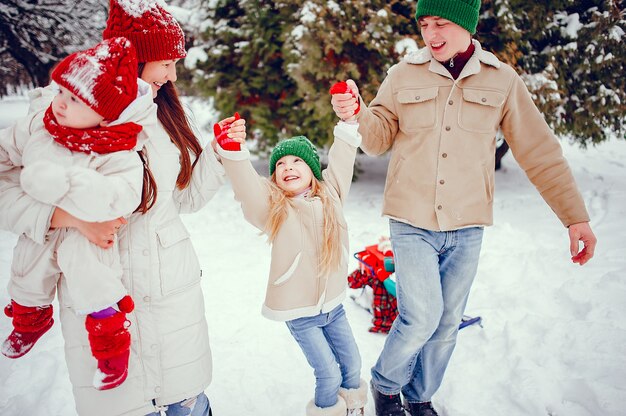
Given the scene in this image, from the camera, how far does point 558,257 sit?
4.72m

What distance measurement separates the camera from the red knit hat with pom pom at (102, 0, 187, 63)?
1868 mm

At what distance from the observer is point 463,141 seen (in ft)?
7.73

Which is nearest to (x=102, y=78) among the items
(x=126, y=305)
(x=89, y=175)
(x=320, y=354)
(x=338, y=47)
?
(x=89, y=175)

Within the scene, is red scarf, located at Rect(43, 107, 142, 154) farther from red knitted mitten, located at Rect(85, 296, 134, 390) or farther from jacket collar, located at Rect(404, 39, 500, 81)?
jacket collar, located at Rect(404, 39, 500, 81)

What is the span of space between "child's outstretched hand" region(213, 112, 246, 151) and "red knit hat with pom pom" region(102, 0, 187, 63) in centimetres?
37

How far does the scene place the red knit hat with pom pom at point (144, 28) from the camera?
187 centimetres

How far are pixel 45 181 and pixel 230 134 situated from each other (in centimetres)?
74

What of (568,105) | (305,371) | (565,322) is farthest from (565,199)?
(568,105)

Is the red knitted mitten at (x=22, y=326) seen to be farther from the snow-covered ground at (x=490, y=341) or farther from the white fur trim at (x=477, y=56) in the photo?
the white fur trim at (x=477, y=56)

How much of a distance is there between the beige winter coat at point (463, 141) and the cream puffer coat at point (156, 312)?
105 centimetres

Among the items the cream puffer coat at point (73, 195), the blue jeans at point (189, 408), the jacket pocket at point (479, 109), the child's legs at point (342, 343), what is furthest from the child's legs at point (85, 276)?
the jacket pocket at point (479, 109)

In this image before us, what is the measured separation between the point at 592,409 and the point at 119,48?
3104 mm

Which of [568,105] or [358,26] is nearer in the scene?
[358,26]

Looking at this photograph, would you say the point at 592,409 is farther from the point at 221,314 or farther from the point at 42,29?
the point at 42,29
